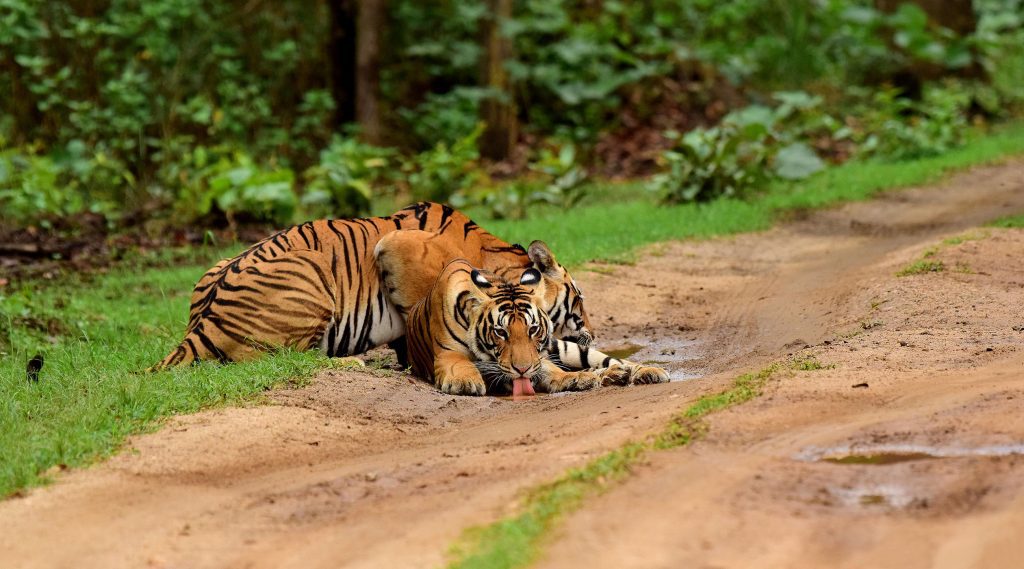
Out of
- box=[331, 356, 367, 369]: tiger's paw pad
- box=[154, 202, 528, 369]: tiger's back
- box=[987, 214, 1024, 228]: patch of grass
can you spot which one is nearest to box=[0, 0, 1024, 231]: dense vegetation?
box=[987, 214, 1024, 228]: patch of grass

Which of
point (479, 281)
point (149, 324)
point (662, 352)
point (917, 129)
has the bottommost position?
point (149, 324)

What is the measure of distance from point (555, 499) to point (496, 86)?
45.5 ft

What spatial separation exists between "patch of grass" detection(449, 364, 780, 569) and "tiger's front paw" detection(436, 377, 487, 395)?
1.37m

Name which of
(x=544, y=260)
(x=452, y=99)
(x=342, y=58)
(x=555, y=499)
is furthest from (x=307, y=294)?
(x=342, y=58)

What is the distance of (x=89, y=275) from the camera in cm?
1130

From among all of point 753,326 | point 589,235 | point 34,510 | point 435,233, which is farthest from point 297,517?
point 589,235

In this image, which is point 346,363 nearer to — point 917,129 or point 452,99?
point 917,129

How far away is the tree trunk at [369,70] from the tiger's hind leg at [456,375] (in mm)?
11690

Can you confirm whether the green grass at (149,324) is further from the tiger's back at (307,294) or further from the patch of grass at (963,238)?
the patch of grass at (963,238)

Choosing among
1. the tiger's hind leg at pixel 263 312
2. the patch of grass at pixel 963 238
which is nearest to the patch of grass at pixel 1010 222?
the patch of grass at pixel 963 238

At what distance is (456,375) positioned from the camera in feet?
21.8

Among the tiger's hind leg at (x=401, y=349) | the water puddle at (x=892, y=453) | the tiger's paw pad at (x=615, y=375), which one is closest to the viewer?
the water puddle at (x=892, y=453)

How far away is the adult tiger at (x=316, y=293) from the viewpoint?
23.5 ft

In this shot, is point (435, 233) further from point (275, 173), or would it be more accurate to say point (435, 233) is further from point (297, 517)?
point (275, 173)
